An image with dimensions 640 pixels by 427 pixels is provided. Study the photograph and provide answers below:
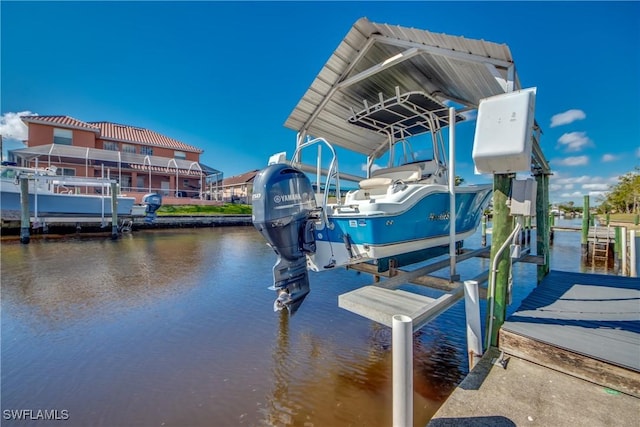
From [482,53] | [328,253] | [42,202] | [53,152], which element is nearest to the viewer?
[482,53]

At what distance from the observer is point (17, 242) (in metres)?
12.9

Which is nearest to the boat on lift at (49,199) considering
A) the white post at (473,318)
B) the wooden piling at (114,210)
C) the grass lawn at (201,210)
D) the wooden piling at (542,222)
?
the wooden piling at (114,210)

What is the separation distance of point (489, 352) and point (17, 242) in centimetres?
1851

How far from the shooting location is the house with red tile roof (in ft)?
71.4

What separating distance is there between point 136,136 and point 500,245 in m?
34.8

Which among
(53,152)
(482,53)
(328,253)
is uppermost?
(53,152)

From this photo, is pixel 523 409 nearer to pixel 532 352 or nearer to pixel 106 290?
pixel 532 352

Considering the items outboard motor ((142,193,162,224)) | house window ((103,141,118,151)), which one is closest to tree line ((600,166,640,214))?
outboard motor ((142,193,162,224))

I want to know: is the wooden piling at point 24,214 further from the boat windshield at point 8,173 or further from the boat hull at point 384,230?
the boat hull at point 384,230

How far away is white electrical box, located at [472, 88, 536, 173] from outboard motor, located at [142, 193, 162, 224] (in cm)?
2043

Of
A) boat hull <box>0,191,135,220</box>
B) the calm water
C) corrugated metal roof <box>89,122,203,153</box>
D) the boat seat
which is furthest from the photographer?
corrugated metal roof <box>89,122,203,153</box>

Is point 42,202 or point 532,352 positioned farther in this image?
point 42,202

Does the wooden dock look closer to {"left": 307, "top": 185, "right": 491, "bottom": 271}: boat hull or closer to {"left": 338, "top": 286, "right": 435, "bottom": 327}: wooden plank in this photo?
{"left": 338, "top": 286, "right": 435, "bottom": 327}: wooden plank

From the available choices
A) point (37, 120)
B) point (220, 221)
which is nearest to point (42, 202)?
point (220, 221)
